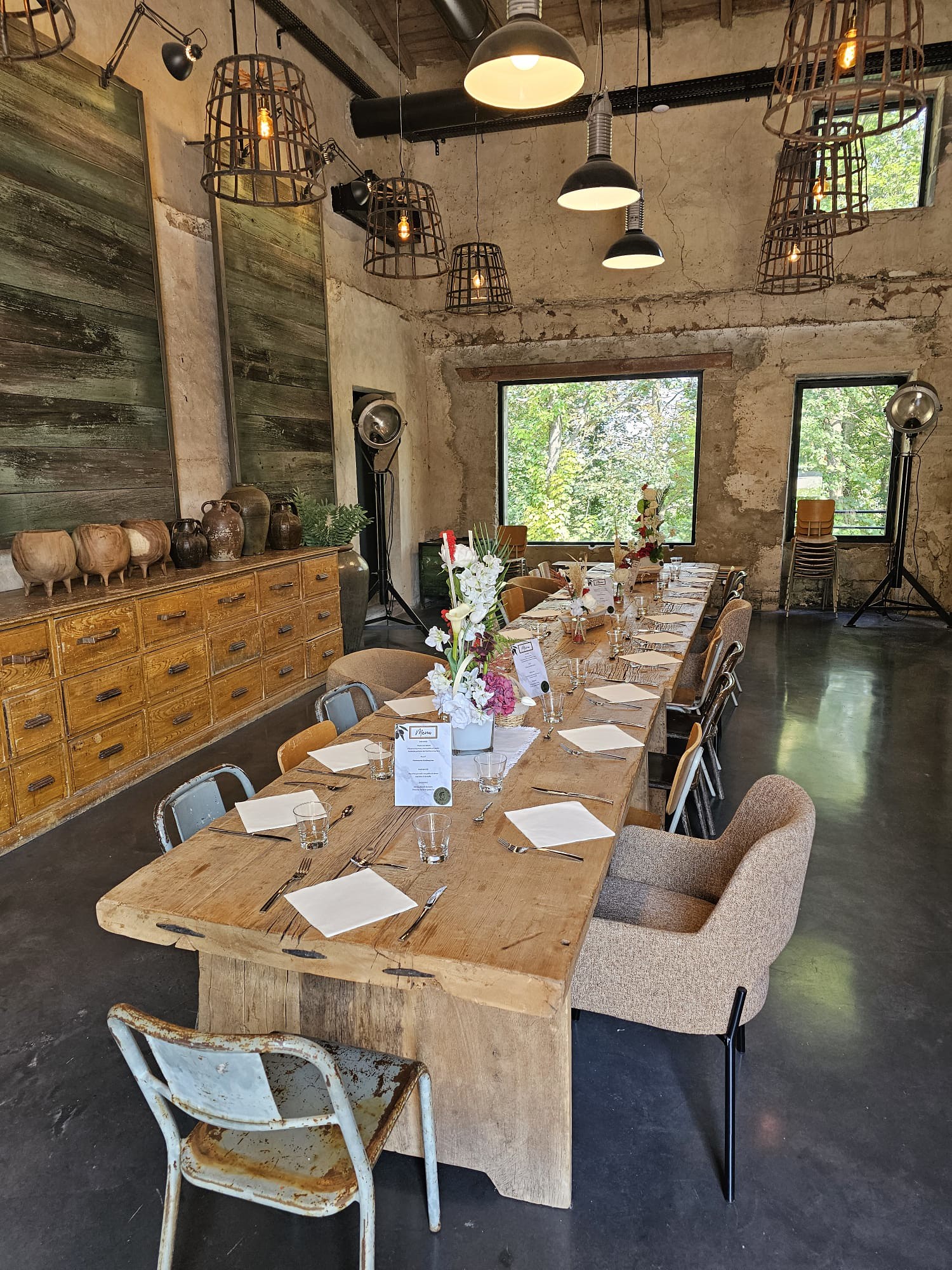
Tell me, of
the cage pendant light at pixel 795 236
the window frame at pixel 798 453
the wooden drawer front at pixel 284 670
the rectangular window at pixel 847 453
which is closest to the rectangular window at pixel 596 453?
the window frame at pixel 798 453

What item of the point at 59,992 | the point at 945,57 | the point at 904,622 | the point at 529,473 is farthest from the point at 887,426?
the point at 59,992

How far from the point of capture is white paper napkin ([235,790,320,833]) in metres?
1.95

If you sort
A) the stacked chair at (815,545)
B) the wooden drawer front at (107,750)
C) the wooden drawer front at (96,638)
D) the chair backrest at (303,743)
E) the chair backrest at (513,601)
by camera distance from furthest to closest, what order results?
the stacked chair at (815,545), the chair backrest at (513,601), the wooden drawer front at (107,750), the wooden drawer front at (96,638), the chair backrest at (303,743)

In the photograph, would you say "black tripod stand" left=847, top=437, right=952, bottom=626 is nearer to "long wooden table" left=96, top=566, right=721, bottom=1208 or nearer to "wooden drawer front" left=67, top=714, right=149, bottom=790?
"wooden drawer front" left=67, top=714, right=149, bottom=790

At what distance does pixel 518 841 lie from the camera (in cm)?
182

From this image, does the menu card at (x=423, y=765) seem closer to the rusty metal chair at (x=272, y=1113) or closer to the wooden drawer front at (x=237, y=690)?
the rusty metal chair at (x=272, y=1113)

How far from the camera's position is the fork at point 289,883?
158 cm

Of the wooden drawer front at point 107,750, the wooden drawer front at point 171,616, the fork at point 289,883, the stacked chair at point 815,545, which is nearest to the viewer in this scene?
the fork at point 289,883

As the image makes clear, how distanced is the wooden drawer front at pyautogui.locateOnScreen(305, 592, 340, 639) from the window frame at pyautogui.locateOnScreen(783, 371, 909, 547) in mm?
5602

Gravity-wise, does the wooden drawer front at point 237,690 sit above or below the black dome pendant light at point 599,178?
below

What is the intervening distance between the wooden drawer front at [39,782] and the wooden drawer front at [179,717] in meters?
0.63

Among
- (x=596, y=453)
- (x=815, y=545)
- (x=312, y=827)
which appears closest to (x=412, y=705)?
(x=312, y=827)

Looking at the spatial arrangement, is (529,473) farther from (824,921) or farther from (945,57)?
(824,921)

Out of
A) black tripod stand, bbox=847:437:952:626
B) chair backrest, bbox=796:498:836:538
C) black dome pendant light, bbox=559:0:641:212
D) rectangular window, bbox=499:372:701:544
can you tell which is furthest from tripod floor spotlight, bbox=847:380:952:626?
black dome pendant light, bbox=559:0:641:212
